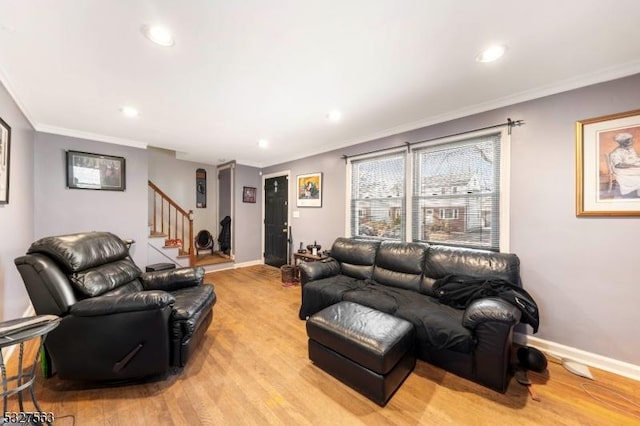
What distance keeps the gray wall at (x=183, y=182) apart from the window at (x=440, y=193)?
4166 mm

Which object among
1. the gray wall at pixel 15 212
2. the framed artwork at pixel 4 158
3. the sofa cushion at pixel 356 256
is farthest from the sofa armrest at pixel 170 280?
the sofa cushion at pixel 356 256

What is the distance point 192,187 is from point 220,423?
18.0 ft

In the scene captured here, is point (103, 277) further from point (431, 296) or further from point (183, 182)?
point (183, 182)

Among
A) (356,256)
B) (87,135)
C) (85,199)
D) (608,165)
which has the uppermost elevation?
(87,135)

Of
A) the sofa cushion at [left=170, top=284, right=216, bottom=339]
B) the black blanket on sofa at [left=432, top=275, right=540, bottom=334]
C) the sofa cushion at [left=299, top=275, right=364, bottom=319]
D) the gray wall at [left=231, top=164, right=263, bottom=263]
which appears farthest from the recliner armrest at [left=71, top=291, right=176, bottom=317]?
the gray wall at [left=231, top=164, right=263, bottom=263]

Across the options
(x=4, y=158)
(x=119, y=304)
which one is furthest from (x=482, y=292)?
(x=4, y=158)

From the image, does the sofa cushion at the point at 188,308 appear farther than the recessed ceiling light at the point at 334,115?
No

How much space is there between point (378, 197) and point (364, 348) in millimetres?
2340

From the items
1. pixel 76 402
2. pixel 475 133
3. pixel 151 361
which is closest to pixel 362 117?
pixel 475 133

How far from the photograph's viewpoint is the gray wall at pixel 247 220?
17.7 ft

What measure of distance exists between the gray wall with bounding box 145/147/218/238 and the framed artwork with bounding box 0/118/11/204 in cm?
290

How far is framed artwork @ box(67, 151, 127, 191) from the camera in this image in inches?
140

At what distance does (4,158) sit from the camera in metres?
2.21

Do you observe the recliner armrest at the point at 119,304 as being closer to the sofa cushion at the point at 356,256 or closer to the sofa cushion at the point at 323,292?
the sofa cushion at the point at 323,292
